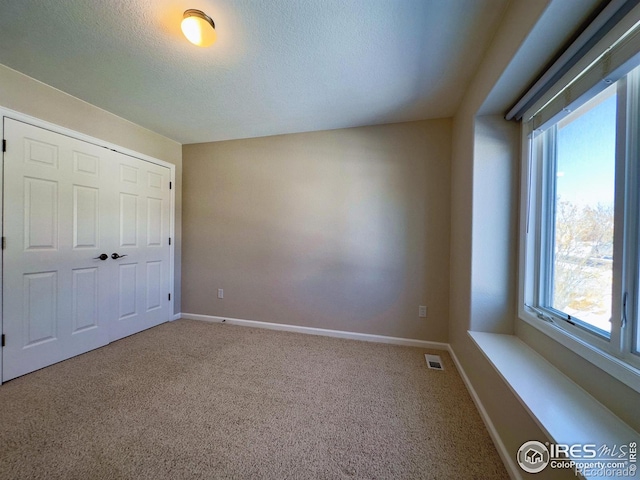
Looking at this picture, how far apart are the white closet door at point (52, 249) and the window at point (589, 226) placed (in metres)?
3.72

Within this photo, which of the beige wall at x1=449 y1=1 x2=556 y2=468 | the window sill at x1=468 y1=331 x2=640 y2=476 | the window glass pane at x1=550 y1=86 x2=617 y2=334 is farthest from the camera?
the beige wall at x1=449 y1=1 x2=556 y2=468

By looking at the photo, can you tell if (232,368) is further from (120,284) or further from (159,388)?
(120,284)

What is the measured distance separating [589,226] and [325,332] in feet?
7.68

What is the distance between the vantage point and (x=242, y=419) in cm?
144

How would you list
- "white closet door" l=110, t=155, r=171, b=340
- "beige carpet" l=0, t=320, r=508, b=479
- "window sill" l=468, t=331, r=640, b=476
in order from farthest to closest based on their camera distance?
"white closet door" l=110, t=155, r=171, b=340
"beige carpet" l=0, t=320, r=508, b=479
"window sill" l=468, t=331, r=640, b=476

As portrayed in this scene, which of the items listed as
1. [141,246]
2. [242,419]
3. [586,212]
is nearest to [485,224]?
[586,212]

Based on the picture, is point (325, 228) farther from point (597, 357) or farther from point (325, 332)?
point (597, 357)

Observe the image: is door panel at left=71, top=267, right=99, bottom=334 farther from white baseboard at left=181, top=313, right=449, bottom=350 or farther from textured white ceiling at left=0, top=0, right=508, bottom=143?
textured white ceiling at left=0, top=0, right=508, bottom=143

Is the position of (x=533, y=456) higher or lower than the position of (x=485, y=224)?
lower

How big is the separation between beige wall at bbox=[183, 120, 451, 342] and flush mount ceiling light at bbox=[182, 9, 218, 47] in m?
1.47

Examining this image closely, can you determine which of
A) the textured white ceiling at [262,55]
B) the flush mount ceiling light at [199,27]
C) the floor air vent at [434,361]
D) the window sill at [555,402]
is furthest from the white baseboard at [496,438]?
the flush mount ceiling light at [199,27]

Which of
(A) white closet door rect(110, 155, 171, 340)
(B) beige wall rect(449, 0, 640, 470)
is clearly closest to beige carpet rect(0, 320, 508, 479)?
(B) beige wall rect(449, 0, 640, 470)

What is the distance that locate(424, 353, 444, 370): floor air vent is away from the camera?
2.04 meters

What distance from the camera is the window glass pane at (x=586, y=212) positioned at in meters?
1.01
